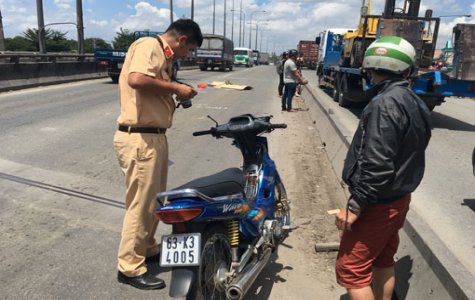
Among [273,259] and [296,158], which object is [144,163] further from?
[296,158]

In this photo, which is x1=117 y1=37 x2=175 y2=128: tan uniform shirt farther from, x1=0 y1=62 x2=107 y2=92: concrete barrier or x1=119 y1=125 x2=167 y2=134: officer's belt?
x1=0 y1=62 x2=107 y2=92: concrete barrier

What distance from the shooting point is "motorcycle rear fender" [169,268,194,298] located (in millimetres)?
2535

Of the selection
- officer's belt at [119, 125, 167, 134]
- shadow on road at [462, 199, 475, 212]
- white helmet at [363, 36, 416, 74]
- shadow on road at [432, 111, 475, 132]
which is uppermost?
white helmet at [363, 36, 416, 74]

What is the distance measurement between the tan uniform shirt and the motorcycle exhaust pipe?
1.26m

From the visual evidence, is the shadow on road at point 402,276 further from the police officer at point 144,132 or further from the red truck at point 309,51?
the red truck at point 309,51

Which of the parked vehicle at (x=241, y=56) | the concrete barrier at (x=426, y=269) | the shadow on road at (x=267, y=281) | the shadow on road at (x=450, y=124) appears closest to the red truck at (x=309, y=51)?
the parked vehicle at (x=241, y=56)

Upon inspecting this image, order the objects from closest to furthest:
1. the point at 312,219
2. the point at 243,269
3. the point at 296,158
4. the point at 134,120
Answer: the point at 243,269
the point at 134,120
the point at 312,219
the point at 296,158

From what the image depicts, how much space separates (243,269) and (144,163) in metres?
1.07

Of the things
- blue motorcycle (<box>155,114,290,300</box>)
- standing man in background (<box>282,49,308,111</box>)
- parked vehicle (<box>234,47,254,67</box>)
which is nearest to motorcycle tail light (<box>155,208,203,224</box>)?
blue motorcycle (<box>155,114,290,300</box>)

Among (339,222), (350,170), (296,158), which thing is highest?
(350,170)

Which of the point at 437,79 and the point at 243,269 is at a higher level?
the point at 437,79

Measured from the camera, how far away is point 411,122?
8.05 feet

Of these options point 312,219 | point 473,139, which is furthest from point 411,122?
point 473,139

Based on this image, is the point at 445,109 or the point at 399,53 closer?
the point at 399,53
